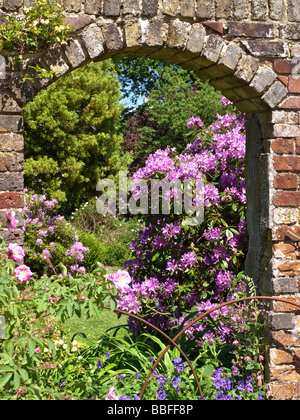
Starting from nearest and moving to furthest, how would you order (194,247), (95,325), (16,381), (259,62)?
1. (16,381)
2. (259,62)
3. (194,247)
4. (95,325)

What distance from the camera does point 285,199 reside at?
346cm

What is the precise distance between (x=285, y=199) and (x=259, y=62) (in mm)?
926

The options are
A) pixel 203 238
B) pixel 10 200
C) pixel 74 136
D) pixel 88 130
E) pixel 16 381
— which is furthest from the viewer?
pixel 88 130

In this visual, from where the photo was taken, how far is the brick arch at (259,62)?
3.17 meters

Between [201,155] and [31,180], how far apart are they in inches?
295

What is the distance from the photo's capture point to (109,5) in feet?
10.4

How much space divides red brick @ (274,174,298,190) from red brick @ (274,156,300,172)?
1.6 inches

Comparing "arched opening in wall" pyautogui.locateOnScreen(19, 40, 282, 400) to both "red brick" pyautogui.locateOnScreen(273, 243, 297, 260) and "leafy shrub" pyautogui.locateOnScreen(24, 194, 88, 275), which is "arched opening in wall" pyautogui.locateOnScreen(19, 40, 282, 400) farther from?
"leafy shrub" pyautogui.locateOnScreen(24, 194, 88, 275)

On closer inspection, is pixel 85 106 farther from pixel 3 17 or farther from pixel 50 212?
pixel 3 17

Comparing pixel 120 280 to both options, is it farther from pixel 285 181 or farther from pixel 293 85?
pixel 293 85

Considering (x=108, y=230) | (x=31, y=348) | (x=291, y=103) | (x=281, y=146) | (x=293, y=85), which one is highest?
(x=293, y=85)

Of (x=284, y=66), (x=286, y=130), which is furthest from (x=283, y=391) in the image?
(x=284, y=66)

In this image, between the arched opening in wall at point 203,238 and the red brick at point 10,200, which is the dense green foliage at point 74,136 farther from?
the red brick at point 10,200

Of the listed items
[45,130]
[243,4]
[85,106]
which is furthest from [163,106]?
[243,4]
